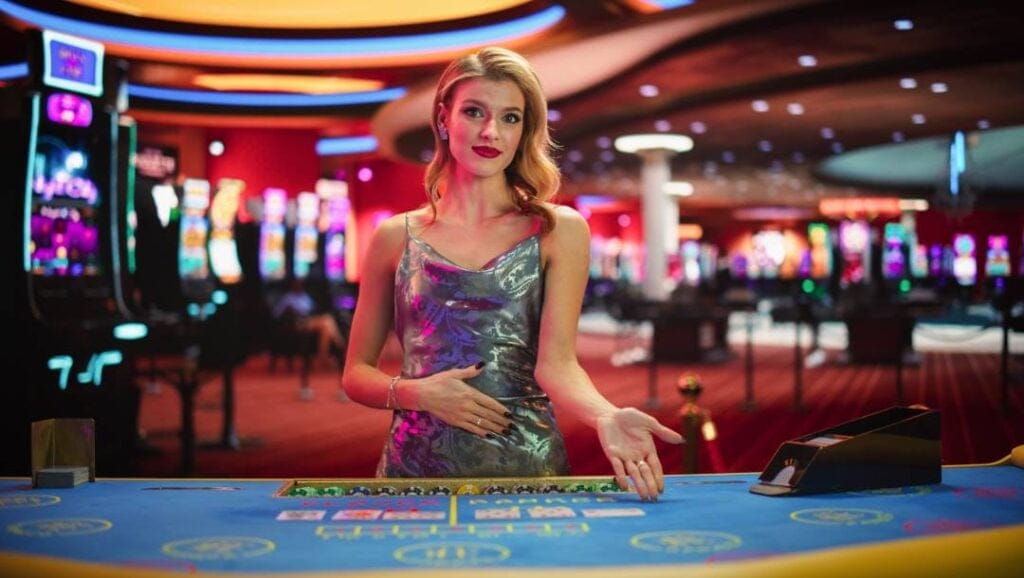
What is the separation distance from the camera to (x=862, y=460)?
5.04ft

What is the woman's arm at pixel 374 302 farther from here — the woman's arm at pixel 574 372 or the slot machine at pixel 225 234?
the slot machine at pixel 225 234

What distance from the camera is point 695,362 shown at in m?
12.4

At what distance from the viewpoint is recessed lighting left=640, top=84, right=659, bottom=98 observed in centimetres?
1059

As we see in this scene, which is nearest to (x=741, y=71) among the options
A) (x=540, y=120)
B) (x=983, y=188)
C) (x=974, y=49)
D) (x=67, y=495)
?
(x=974, y=49)

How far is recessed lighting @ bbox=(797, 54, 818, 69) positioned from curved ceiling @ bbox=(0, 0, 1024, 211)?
0.10 feet

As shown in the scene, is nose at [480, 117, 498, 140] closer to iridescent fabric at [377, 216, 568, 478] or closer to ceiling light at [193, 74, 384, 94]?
iridescent fabric at [377, 216, 568, 478]

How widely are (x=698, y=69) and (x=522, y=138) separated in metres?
8.21

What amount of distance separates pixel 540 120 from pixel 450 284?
1.12ft

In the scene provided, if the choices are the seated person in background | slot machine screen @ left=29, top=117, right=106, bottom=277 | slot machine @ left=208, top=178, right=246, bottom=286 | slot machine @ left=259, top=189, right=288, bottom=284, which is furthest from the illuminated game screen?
slot machine @ left=259, top=189, right=288, bottom=284

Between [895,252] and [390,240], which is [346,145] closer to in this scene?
[895,252]

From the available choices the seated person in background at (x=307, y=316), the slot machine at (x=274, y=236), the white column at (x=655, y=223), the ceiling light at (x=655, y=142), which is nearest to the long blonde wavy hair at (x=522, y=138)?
the seated person in background at (x=307, y=316)

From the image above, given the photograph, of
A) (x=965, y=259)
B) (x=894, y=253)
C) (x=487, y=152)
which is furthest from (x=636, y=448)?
(x=965, y=259)

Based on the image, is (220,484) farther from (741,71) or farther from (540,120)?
(741,71)

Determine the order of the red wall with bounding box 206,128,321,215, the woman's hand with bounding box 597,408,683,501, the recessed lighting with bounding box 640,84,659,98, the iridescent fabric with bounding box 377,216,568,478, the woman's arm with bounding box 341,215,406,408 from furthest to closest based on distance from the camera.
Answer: the red wall with bounding box 206,128,321,215, the recessed lighting with bounding box 640,84,659,98, the woman's arm with bounding box 341,215,406,408, the iridescent fabric with bounding box 377,216,568,478, the woman's hand with bounding box 597,408,683,501
